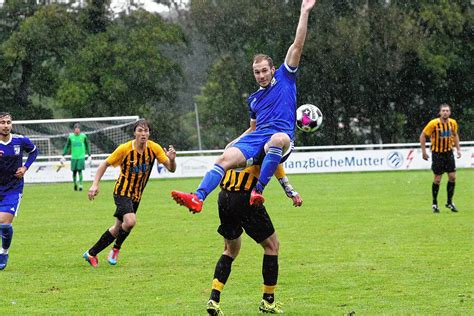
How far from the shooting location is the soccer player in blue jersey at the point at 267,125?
7.60 meters

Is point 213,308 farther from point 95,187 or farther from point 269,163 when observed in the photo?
point 95,187

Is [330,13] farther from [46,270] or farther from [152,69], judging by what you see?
[46,270]

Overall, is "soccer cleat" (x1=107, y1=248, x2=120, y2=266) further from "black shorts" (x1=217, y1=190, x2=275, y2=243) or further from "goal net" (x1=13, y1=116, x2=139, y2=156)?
"goal net" (x1=13, y1=116, x2=139, y2=156)

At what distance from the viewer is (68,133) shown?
117 feet

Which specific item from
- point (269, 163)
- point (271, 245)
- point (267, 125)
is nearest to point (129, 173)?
point (271, 245)

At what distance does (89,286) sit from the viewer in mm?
9953

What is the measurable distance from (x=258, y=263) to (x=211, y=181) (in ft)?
14.3

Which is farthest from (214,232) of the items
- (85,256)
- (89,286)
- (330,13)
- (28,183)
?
(330,13)

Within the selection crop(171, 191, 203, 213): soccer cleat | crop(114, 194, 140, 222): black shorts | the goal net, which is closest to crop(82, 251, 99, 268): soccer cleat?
crop(114, 194, 140, 222): black shorts

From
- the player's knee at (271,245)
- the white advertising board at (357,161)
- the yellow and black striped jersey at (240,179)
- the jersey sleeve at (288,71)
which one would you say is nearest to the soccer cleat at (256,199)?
the yellow and black striped jersey at (240,179)

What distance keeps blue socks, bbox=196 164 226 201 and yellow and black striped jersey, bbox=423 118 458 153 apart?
1133 cm

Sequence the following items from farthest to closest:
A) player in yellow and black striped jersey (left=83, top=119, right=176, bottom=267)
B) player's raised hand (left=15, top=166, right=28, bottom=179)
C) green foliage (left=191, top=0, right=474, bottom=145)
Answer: green foliage (left=191, top=0, right=474, bottom=145)
player in yellow and black striped jersey (left=83, top=119, right=176, bottom=267)
player's raised hand (left=15, top=166, right=28, bottom=179)

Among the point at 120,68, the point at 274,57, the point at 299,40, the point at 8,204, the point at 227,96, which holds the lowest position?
the point at 8,204

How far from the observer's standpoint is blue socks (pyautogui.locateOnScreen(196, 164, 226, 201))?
7391 millimetres
